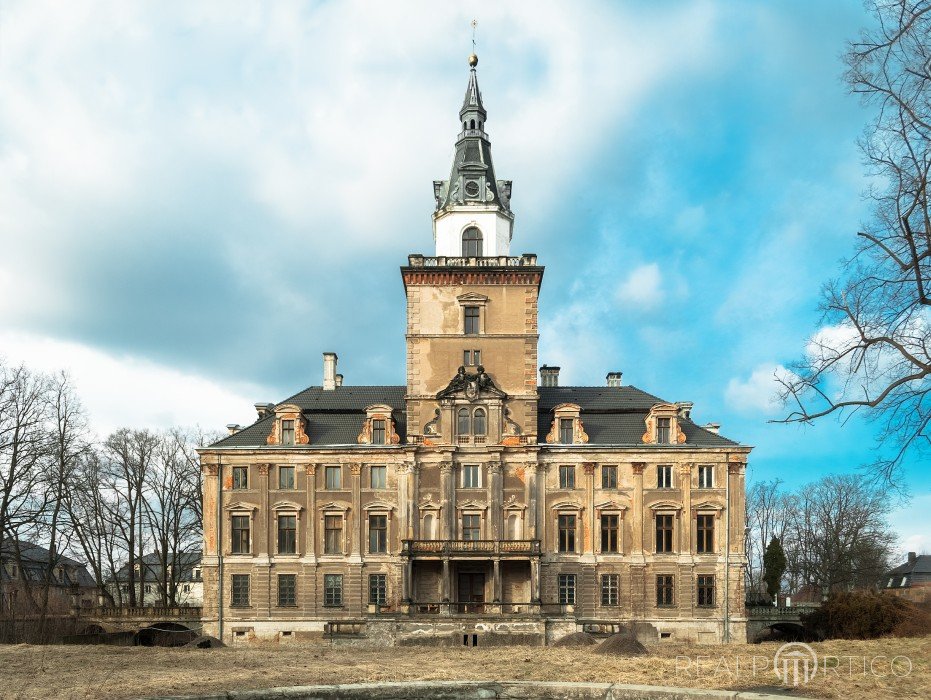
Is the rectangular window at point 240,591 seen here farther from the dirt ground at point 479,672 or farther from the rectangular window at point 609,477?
the dirt ground at point 479,672

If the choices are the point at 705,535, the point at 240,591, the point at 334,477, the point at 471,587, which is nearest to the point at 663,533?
the point at 705,535

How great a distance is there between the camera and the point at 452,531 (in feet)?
149

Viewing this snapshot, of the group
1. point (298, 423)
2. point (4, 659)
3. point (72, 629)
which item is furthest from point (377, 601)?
point (4, 659)

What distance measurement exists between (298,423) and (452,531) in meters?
9.51

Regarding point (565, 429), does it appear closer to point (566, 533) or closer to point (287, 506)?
point (566, 533)

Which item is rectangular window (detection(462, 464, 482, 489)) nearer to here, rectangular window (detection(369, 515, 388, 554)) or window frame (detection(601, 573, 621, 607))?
rectangular window (detection(369, 515, 388, 554))

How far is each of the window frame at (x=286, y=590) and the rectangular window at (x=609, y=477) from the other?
52.7 feet

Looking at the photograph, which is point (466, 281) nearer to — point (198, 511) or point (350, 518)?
point (350, 518)

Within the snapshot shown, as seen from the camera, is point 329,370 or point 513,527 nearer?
point 513,527

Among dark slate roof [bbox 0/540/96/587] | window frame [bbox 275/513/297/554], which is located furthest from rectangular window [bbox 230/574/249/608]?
dark slate roof [bbox 0/540/96/587]

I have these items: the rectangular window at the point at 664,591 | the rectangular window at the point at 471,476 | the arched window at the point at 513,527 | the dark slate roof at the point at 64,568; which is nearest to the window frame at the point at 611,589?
the rectangular window at the point at 664,591

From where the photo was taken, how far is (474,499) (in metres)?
45.9

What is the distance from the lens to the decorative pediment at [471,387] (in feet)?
152

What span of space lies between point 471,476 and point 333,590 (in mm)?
8840
